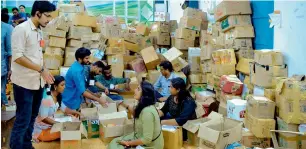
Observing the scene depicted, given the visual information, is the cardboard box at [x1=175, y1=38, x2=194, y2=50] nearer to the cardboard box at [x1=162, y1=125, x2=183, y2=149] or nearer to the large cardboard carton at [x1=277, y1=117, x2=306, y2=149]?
the cardboard box at [x1=162, y1=125, x2=183, y2=149]

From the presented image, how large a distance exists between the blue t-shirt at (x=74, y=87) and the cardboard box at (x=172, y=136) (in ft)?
3.58

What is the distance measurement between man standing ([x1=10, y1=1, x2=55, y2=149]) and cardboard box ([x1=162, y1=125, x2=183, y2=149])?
4.37ft

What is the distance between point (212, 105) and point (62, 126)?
1.95 metres

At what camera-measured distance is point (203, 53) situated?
529 centimetres

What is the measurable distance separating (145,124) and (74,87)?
4.37ft

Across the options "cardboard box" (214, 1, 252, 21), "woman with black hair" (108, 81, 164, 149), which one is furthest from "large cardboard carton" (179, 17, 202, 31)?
"woman with black hair" (108, 81, 164, 149)

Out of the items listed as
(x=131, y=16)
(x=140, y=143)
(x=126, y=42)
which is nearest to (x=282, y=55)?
(x=140, y=143)

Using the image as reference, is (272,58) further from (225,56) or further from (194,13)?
(194,13)

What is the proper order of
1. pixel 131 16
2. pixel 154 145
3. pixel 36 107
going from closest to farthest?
pixel 36 107 < pixel 154 145 < pixel 131 16

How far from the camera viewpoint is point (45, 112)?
3434 mm

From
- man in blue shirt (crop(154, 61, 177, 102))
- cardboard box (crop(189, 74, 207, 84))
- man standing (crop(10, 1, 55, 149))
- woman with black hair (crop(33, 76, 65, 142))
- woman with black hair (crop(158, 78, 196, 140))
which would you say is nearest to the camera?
man standing (crop(10, 1, 55, 149))

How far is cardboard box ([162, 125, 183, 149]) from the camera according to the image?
132 inches

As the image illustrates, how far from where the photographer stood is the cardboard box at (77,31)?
19.9 ft

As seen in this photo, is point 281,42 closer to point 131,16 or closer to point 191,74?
point 191,74
